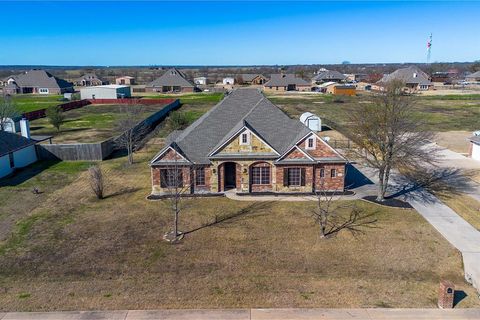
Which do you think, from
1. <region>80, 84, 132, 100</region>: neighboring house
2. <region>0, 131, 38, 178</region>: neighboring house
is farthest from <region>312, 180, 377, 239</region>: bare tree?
<region>80, 84, 132, 100</region>: neighboring house

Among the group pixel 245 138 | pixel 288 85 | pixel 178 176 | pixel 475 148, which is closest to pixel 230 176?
pixel 245 138

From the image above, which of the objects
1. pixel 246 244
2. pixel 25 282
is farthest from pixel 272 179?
pixel 25 282

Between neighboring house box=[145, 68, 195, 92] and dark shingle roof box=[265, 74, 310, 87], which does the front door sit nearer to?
neighboring house box=[145, 68, 195, 92]

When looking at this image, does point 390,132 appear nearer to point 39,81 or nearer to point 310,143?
point 310,143

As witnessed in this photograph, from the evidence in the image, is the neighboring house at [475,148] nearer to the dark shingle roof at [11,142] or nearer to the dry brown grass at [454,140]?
the dry brown grass at [454,140]

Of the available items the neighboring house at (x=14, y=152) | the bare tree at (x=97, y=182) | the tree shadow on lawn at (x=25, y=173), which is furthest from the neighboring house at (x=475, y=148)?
the neighboring house at (x=14, y=152)

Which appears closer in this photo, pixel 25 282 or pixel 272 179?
pixel 25 282

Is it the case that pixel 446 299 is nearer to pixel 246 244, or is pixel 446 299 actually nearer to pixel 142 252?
pixel 246 244
